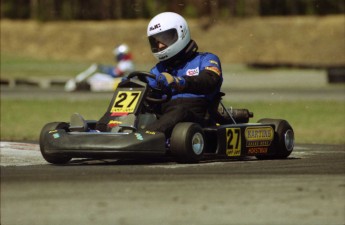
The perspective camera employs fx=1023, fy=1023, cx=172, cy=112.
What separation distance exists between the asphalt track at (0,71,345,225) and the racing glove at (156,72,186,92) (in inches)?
27.8

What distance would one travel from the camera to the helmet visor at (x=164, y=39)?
991 centimetres

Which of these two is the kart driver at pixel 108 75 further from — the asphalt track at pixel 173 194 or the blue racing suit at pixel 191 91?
the asphalt track at pixel 173 194

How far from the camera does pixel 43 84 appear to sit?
32.8 meters

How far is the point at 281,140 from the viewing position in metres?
10.4

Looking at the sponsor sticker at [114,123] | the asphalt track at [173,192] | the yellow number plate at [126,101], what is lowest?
the asphalt track at [173,192]

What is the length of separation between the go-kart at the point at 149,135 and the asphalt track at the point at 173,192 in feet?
0.48

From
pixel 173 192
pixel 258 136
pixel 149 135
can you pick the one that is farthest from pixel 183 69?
pixel 173 192

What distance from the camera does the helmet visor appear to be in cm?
991

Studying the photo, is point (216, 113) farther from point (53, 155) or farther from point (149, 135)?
point (53, 155)

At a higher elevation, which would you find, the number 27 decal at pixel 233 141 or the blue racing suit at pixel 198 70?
the blue racing suit at pixel 198 70

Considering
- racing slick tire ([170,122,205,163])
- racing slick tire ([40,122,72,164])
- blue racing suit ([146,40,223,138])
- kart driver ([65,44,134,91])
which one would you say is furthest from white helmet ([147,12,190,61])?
kart driver ([65,44,134,91])

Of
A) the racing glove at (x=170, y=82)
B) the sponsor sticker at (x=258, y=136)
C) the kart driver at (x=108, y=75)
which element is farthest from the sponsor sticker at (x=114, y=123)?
the kart driver at (x=108, y=75)

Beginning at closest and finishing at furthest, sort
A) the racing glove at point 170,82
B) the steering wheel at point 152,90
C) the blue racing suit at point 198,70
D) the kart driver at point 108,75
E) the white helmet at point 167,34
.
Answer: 1. the racing glove at point 170,82
2. the steering wheel at point 152,90
3. the blue racing suit at point 198,70
4. the white helmet at point 167,34
5. the kart driver at point 108,75

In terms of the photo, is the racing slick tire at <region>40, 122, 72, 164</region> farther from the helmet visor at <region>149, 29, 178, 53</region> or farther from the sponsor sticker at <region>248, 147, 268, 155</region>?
the sponsor sticker at <region>248, 147, 268, 155</region>
